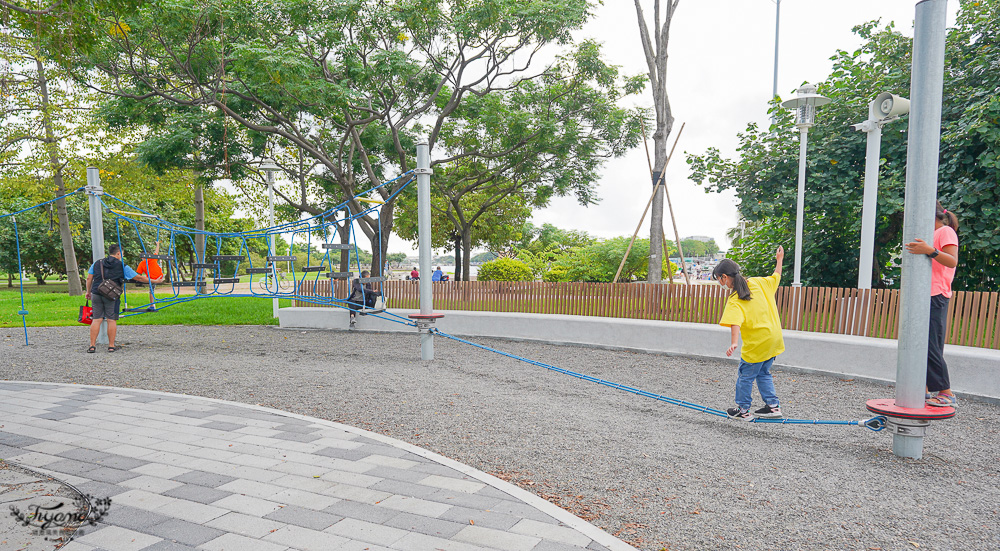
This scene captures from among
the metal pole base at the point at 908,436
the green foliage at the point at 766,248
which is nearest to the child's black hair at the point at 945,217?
the metal pole base at the point at 908,436

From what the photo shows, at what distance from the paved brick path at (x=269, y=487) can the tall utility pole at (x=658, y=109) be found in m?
9.35

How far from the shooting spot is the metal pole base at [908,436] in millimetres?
4258

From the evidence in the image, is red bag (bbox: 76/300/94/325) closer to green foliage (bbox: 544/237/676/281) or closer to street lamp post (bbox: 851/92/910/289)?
street lamp post (bbox: 851/92/910/289)

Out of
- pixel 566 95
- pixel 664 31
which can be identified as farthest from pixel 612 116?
pixel 664 31

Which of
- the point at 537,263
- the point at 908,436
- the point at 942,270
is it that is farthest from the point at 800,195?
the point at 537,263

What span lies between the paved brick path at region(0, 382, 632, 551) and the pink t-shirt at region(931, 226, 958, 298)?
12.6ft

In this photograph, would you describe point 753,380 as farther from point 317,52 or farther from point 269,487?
point 317,52

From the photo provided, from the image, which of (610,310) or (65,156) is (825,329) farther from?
(65,156)

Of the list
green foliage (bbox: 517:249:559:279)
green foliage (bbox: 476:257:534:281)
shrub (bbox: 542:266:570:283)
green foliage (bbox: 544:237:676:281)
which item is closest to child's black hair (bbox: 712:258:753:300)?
green foliage (bbox: 544:237:676:281)

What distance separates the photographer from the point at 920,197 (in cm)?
427

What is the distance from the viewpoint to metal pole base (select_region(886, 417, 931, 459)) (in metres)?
4.26

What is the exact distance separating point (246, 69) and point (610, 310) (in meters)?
8.62

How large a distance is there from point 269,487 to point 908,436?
4.49 meters

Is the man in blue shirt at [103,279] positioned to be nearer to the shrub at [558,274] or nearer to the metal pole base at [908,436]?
the metal pole base at [908,436]
